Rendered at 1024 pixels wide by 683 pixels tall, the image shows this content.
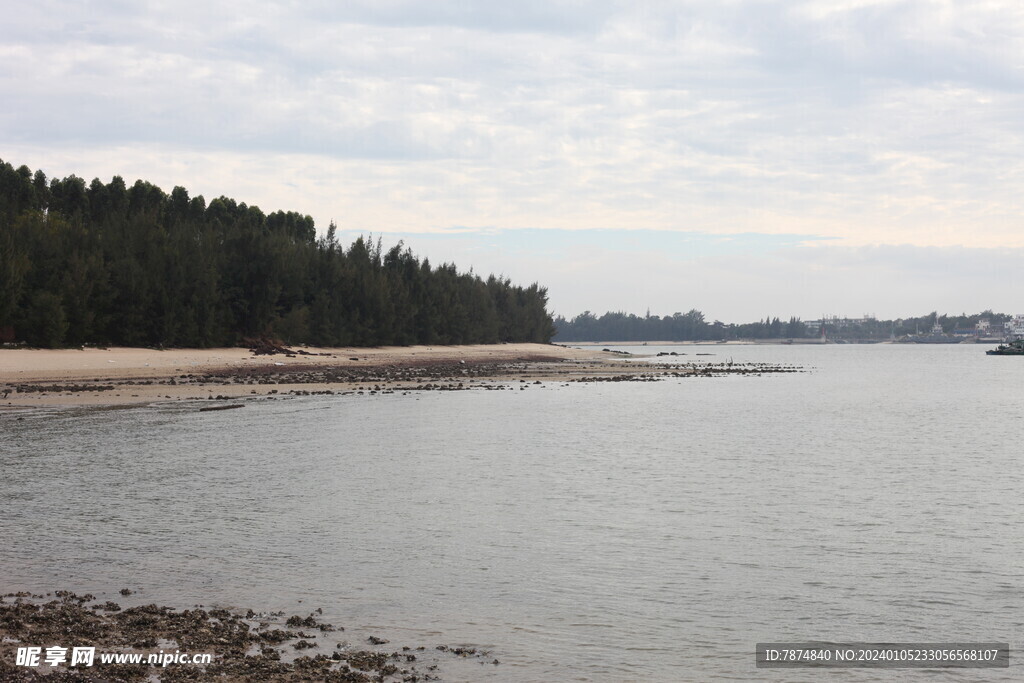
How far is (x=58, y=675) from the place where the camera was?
8664 mm

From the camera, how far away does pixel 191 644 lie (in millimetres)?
9773

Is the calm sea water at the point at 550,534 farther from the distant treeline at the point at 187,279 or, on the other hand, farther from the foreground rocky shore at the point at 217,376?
the distant treeline at the point at 187,279

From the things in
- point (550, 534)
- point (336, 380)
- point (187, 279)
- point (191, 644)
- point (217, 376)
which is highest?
point (187, 279)

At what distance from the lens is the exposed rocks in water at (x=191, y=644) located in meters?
8.84

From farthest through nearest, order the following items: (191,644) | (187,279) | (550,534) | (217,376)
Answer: (187,279), (217,376), (550,534), (191,644)

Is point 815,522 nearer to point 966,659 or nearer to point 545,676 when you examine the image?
point 966,659

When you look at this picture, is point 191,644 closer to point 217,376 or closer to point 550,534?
point 550,534

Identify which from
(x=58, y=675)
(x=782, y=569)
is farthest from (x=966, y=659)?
(x=58, y=675)

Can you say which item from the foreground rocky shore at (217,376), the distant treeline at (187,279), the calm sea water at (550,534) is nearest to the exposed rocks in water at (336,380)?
the foreground rocky shore at (217,376)

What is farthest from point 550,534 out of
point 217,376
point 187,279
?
point 187,279

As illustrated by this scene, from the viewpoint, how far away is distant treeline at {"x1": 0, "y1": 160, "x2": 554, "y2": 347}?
70688 mm

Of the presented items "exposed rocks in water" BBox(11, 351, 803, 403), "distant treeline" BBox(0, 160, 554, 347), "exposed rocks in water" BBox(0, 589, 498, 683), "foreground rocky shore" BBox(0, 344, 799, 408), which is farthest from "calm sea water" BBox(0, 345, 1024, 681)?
"distant treeline" BBox(0, 160, 554, 347)

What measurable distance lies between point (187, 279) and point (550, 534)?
74544 mm

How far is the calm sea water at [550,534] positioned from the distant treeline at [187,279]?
39.4m
